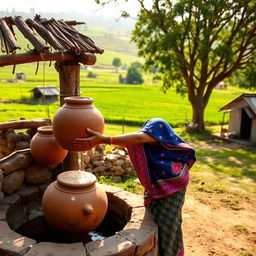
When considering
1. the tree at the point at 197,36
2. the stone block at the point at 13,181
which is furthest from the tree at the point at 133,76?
the stone block at the point at 13,181

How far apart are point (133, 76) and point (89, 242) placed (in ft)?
185

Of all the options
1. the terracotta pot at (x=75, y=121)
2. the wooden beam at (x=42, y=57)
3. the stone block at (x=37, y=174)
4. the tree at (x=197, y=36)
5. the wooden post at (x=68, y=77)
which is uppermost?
the tree at (x=197, y=36)

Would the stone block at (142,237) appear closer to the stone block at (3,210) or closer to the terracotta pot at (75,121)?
the terracotta pot at (75,121)

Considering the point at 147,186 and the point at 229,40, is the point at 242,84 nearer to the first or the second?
the point at 229,40

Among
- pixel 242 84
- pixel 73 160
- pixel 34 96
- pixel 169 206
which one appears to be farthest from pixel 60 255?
pixel 34 96

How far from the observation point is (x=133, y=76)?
58.4 metres

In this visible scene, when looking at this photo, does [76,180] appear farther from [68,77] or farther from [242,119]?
[242,119]

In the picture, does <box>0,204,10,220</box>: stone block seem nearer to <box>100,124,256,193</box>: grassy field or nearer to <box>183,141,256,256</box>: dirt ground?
<box>183,141,256,256</box>: dirt ground

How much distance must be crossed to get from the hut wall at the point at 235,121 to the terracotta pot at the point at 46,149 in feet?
39.7

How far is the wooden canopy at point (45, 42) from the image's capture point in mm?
3731

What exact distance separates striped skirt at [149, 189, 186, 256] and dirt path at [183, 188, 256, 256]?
47.9 inches

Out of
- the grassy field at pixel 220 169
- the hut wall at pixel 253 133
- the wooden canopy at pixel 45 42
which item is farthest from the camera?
the hut wall at pixel 253 133

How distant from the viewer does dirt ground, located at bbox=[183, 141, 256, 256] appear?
504cm

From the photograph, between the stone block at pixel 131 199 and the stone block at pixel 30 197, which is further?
the stone block at pixel 30 197
